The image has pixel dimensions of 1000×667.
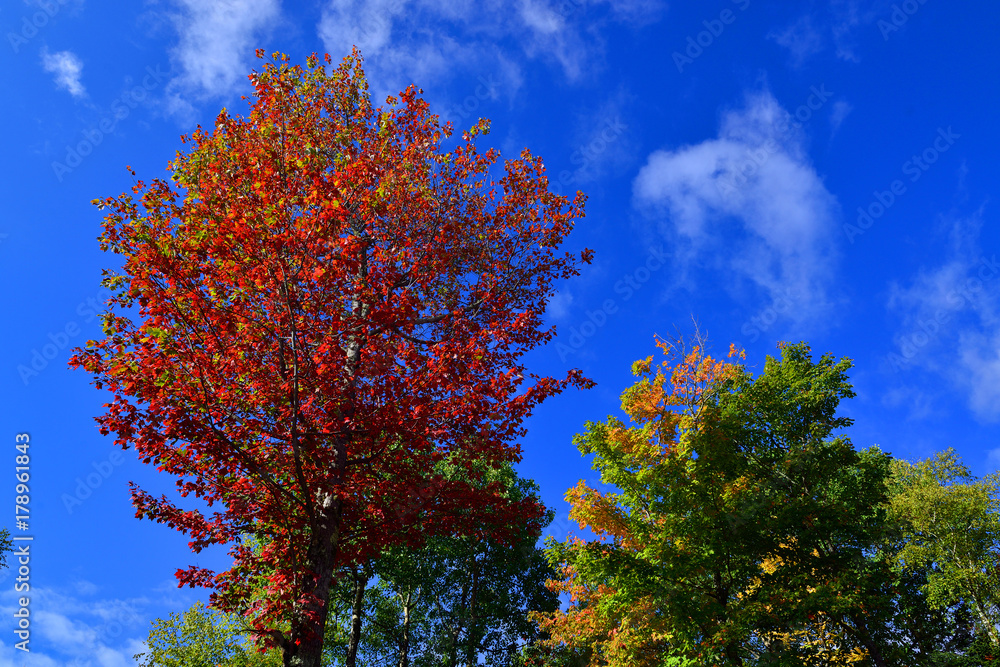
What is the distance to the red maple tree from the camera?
22.8 ft

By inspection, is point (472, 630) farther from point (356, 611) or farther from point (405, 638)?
point (356, 611)

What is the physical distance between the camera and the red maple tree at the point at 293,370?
22.8 ft

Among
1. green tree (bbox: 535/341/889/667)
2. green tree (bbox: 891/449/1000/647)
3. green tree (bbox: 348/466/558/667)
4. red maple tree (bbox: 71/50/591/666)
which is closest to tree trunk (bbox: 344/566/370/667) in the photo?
green tree (bbox: 348/466/558/667)

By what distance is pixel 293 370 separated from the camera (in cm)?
726

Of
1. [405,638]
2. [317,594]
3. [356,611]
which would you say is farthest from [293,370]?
[405,638]

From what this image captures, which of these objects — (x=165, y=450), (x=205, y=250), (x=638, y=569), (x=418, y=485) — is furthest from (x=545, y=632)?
(x=205, y=250)

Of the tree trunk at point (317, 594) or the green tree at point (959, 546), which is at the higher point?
the green tree at point (959, 546)

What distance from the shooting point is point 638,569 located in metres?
11.5

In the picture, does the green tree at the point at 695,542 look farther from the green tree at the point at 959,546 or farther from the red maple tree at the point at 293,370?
the green tree at the point at 959,546

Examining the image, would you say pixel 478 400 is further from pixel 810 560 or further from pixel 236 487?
pixel 810 560

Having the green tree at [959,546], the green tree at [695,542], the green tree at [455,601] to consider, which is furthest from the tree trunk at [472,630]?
the green tree at [959,546]

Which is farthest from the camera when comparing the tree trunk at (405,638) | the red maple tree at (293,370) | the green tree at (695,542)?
the tree trunk at (405,638)

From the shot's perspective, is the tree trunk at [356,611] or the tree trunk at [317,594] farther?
the tree trunk at [356,611]

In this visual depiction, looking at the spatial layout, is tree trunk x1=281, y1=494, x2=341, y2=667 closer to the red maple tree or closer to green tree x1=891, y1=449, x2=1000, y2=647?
the red maple tree
